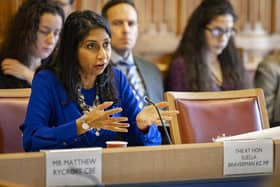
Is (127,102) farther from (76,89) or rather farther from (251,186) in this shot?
(251,186)

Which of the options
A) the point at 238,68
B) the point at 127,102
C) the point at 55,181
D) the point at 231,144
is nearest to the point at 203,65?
the point at 238,68

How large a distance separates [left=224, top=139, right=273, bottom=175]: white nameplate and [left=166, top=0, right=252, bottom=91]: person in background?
1.97 meters

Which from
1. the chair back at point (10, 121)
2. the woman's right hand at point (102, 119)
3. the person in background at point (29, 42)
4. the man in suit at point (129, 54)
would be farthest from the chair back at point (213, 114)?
the man in suit at point (129, 54)

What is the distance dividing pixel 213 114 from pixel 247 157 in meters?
0.87

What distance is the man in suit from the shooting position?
12.0ft

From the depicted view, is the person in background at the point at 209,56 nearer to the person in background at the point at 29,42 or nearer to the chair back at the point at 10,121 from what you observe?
the person in background at the point at 29,42

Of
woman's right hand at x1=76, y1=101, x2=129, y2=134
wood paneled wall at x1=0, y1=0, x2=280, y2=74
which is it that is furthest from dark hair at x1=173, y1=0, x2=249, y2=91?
woman's right hand at x1=76, y1=101, x2=129, y2=134

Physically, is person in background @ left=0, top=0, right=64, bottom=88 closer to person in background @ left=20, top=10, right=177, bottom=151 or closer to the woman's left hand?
person in background @ left=20, top=10, right=177, bottom=151

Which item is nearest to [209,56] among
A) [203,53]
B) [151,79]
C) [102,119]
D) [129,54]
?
[203,53]

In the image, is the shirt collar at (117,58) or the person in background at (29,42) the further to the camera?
the shirt collar at (117,58)

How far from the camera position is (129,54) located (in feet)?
12.2

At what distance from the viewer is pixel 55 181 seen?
1.53 meters

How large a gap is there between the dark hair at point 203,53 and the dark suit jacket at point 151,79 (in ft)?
0.51

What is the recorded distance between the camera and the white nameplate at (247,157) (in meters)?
1.73
